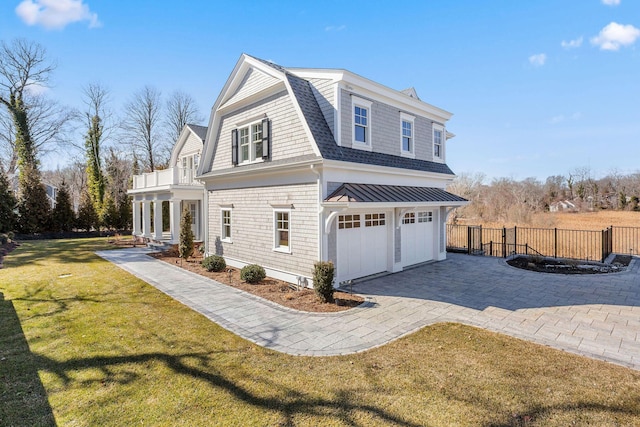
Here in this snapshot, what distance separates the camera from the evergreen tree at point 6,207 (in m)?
23.2

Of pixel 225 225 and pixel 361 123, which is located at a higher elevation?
pixel 361 123

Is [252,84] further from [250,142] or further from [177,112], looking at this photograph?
[177,112]

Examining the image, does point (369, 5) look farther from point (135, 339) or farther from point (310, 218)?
point (135, 339)

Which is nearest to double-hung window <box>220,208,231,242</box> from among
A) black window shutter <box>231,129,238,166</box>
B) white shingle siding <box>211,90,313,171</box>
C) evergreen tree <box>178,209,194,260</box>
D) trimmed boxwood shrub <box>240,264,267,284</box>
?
evergreen tree <box>178,209,194,260</box>

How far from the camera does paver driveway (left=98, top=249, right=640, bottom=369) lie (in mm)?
6191

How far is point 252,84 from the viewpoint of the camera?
12.1 m

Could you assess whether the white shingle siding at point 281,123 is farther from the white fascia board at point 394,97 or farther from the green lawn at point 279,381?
the green lawn at point 279,381

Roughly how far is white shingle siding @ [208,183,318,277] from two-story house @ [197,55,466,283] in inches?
1.6

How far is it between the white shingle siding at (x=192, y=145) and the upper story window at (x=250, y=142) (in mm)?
8849

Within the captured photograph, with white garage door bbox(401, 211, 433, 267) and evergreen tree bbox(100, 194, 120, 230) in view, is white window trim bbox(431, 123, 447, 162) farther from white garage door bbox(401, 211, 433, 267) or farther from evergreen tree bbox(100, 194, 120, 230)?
evergreen tree bbox(100, 194, 120, 230)

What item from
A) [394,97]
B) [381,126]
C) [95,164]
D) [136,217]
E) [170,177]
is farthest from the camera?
[95,164]

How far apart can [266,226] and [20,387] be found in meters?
7.69

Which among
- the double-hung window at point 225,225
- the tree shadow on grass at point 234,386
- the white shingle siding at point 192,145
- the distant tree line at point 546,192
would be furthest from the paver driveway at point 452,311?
the distant tree line at point 546,192

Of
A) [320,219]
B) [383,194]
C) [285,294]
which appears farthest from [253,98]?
[285,294]
